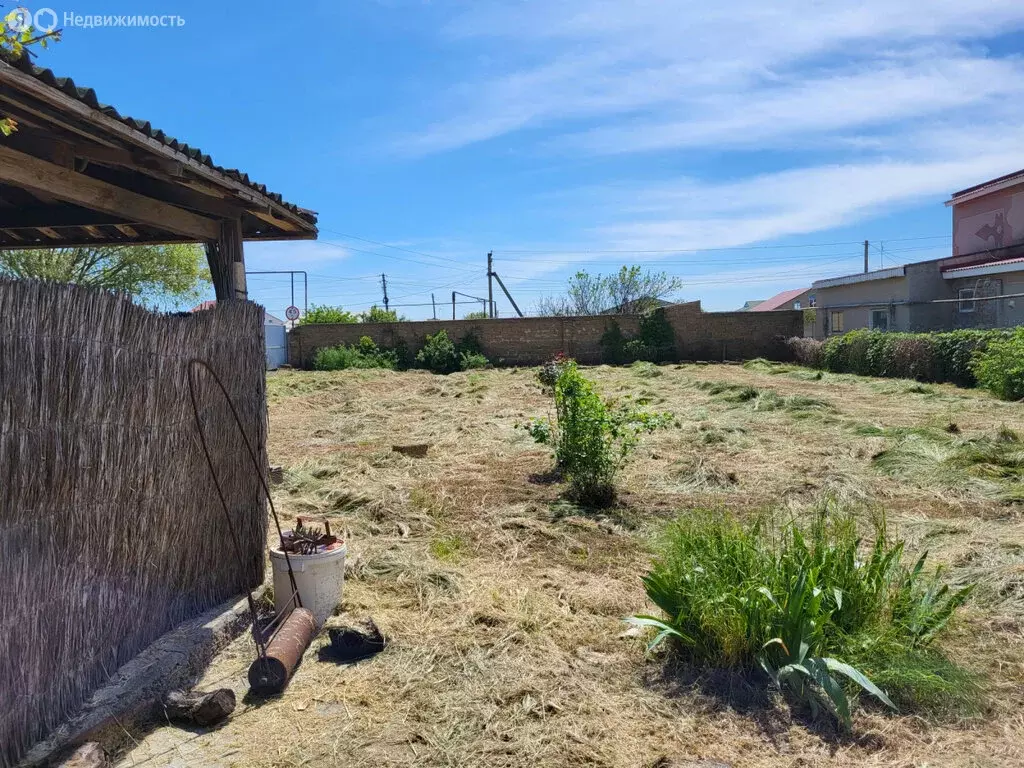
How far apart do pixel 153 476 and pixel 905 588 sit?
361 centimetres

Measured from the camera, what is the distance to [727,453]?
8.89 m

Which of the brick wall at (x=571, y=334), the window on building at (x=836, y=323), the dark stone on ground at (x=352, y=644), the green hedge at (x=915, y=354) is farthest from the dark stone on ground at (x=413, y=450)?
the window on building at (x=836, y=323)

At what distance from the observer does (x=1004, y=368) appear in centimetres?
1317

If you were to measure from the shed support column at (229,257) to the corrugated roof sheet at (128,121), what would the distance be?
39 cm

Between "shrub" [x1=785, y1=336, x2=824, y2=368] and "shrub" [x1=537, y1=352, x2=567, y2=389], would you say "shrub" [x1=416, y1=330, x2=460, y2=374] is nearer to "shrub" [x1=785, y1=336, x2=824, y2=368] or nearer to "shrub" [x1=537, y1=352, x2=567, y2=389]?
"shrub" [x1=537, y1=352, x2=567, y2=389]

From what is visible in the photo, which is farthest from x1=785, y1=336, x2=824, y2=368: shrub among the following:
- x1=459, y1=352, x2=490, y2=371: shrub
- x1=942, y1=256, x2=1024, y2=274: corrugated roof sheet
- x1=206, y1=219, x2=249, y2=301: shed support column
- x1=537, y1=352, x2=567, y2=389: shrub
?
x1=206, y1=219, x2=249, y2=301: shed support column

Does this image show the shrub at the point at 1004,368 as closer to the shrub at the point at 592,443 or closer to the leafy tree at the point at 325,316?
the shrub at the point at 592,443

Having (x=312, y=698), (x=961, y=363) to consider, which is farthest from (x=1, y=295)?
(x=961, y=363)

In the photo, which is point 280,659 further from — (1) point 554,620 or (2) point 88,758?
(1) point 554,620

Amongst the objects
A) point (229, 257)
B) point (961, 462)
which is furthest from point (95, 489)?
point (961, 462)

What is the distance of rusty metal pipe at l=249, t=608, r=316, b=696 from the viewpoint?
139 inches

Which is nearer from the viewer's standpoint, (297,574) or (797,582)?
(797,582)

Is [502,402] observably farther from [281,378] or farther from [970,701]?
[970,701]

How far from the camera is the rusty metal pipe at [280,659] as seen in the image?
11.6 feet
